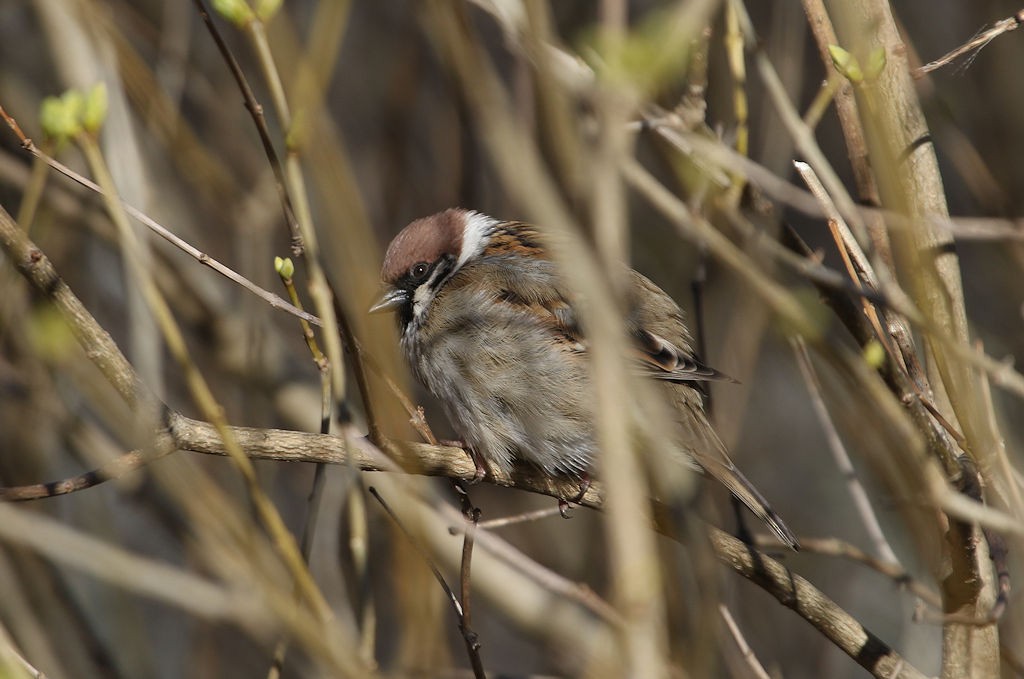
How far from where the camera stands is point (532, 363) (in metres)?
3.10

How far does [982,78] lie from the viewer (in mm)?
4793

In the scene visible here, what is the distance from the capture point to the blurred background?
2508 mm

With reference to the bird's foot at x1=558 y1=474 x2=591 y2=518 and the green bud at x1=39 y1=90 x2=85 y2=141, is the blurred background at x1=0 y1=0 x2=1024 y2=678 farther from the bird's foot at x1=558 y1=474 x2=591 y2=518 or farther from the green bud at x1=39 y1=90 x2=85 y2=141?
the bird's foot at x1=558 y1=474 x2=591 y2=518

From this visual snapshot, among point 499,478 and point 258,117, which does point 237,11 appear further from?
point 499,478

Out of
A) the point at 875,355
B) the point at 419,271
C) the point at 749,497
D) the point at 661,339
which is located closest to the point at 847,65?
the point at 875,355

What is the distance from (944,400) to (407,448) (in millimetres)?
1163

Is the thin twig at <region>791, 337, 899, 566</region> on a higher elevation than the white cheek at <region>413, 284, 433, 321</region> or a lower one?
lower

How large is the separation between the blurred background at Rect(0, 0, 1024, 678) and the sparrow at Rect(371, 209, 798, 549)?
193 mm

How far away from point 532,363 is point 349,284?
53.6 inches

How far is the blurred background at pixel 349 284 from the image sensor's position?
251 centimetres

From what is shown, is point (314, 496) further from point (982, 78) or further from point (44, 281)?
point (982, 78)

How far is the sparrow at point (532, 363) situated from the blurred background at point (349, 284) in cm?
19

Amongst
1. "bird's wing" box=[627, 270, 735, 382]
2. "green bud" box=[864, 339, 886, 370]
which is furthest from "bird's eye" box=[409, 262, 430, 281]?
"green bud" box=[864, 339, 886, 370]

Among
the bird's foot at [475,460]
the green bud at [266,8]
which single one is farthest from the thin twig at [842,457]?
the green bud at [266,8]
